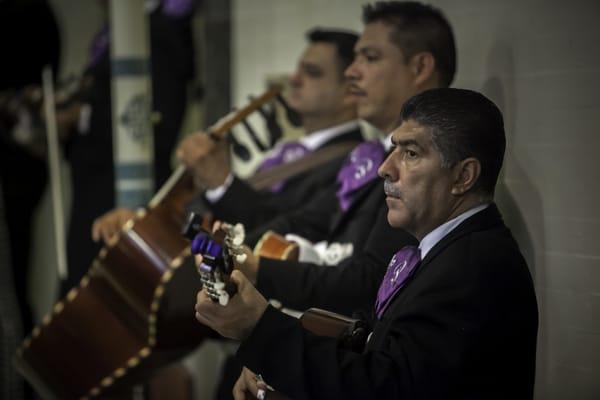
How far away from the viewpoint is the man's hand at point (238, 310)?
120cm

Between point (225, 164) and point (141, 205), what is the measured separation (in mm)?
647

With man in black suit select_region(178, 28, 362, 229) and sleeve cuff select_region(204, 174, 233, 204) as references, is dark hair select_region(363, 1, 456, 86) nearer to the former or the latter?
man in black suit select_region(178, 28, 362, 229)

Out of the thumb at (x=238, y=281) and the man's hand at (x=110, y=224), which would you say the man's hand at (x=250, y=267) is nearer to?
the thumb at (x=238, y=281)

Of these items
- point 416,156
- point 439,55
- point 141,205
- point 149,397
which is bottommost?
point 149,397

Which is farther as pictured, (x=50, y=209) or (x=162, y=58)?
(x=50, y=209)

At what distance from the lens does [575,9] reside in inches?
55.8

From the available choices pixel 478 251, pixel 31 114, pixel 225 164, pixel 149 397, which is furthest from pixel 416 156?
pixel 31 114

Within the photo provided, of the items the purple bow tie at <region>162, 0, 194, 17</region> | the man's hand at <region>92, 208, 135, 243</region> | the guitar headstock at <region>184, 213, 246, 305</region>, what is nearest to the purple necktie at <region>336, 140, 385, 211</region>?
the guitar headstock at <region>184, 213, 246, 305</region>

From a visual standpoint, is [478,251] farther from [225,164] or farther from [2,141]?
[2,141]

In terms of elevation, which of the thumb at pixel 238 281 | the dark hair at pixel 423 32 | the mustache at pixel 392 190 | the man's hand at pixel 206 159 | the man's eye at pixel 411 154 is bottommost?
the man's hand at pixel 206 159

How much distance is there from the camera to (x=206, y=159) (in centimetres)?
220

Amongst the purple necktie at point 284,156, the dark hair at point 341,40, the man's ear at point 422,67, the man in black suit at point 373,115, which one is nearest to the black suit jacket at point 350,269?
the man in black suit at point 373,115

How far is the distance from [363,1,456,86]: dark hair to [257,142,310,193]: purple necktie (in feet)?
2.50

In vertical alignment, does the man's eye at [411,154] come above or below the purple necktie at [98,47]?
above
